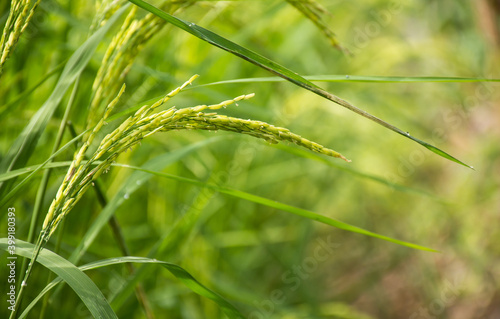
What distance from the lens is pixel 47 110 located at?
66 cm

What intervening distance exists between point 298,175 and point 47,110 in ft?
4.85

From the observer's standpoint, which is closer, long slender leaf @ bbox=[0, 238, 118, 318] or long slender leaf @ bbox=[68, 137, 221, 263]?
long slender leaf @ bbox=[0, 238, 118, 318]

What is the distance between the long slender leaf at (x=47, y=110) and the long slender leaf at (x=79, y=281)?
14 centimetres

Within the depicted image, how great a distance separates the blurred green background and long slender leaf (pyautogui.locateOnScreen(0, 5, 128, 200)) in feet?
0.68

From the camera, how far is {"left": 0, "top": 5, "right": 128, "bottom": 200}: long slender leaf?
654 millimetres

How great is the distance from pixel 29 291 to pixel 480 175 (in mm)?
1532

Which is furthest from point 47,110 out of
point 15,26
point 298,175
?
point 298,175

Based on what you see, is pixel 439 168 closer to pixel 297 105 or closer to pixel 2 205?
pixel 297 105

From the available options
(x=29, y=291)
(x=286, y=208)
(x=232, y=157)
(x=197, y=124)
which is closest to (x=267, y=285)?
(x=232, y=157)

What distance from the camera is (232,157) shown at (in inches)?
64.4

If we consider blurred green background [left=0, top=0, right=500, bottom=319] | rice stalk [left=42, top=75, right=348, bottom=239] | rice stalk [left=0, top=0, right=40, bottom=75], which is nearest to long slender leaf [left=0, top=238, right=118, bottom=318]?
rice stalk [left=42, top=75, right=348, bottom=239]

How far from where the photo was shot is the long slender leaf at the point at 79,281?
20.2 inches

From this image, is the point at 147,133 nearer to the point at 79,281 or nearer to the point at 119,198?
the point at 79,281

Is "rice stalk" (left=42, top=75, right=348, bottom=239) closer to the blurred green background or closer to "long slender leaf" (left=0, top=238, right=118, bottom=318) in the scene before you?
"long slender leaf" (left=0, top=238, right=118, bottom=318)
